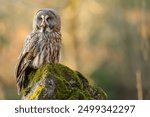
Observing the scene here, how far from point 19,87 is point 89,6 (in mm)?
8395

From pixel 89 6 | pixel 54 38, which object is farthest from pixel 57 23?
pixel 89 6

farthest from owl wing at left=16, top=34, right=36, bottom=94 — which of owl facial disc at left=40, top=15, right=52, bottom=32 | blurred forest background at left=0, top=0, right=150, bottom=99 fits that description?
blurred forest background at left=0, top=0, right=150, bottom=99

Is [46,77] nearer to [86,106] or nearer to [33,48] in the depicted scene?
[86,106]

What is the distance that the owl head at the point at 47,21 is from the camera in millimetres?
9219

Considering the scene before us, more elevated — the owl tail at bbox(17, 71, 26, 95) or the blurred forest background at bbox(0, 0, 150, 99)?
the blurred forest background at bbox(0, 0, 150, 99)

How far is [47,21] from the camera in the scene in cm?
923

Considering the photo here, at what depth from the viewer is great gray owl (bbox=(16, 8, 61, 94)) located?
8969mm

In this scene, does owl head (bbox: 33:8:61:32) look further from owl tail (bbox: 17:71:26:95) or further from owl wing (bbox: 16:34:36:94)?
owl tail (bbox: 17:71:26:95)

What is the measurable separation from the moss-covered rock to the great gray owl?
787 mm

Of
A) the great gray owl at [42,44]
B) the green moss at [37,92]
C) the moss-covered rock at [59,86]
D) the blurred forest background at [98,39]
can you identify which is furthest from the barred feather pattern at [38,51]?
the blurred forest background at [98,39]

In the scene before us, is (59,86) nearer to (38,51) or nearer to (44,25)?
(38,51)

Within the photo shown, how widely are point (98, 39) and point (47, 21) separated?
9.62 meters

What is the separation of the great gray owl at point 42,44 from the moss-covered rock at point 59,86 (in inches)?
31.0

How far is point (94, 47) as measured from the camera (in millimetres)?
18469
